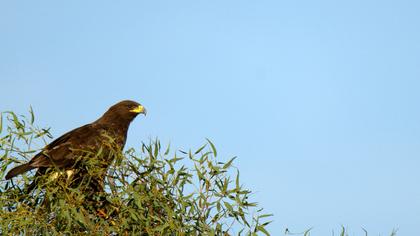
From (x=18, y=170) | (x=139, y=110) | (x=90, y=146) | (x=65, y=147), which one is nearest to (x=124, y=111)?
(x=139, y=110)

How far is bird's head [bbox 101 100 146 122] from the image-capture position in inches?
410

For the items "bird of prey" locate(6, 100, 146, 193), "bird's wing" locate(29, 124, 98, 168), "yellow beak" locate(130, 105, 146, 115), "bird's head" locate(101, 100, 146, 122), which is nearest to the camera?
"bird of prey" locate(6, 100, 146, 193)

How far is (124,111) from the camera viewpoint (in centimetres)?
1050

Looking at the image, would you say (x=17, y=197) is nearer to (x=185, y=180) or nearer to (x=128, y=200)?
(x=128, y=200)

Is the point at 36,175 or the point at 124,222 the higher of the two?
the point at 36,175

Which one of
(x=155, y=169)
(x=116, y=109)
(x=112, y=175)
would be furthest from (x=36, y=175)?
(x=116, y=109)

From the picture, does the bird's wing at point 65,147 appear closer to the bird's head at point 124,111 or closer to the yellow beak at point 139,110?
the bird's head at point 124,111

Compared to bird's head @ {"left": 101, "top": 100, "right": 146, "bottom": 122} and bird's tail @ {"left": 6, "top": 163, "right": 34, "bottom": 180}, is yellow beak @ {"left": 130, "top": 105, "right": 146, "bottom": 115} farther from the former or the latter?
bird's tail @ {"left": 6, "top": 163, "right": 34, "bottom": 180}

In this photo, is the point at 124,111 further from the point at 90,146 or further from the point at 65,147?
the point at 90,146

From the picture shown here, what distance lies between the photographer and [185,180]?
20.2 feet

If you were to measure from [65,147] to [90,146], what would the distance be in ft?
1.84

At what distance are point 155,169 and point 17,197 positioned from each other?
1516 millimetres

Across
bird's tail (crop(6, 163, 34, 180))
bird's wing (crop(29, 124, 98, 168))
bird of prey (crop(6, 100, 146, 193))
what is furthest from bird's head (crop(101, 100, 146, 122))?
bird's tail (crop(6, 163, 34, 180))

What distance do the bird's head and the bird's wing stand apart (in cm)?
79
